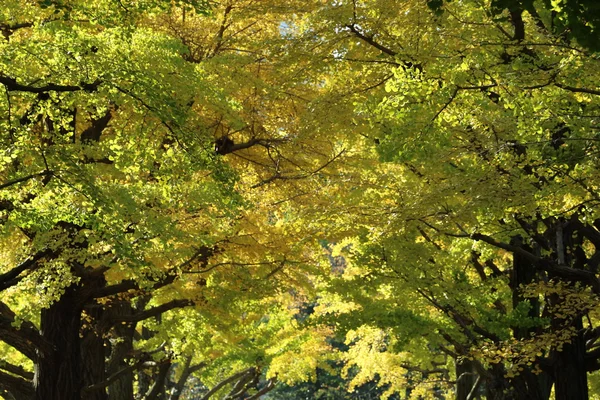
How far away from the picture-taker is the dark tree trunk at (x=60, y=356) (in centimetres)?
1152

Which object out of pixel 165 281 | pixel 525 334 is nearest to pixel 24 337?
pixel 165 281

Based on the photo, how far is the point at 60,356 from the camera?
11.6m

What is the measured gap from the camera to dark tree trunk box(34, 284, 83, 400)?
453 inches

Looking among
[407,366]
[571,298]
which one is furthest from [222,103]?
[407,366]

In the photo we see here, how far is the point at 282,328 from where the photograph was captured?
61.9 ft

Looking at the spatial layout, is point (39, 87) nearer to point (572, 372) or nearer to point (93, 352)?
point (93, 352)

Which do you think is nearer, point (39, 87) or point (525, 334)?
point (39, 87)

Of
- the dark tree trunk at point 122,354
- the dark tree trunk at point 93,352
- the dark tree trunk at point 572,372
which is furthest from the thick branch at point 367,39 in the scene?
the dark tree trunk at point 122,354

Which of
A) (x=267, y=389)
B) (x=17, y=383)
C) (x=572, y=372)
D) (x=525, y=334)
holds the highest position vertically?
(x=267, y=389)

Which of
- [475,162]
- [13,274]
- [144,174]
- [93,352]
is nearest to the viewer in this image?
[475,162]

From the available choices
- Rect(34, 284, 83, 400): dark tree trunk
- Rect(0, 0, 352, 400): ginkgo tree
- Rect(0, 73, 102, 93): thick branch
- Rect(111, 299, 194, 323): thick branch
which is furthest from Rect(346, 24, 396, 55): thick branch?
Rect(34, 284, 83, 400): dark tree trunk

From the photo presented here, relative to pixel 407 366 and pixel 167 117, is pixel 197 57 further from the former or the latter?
pixel 407 366

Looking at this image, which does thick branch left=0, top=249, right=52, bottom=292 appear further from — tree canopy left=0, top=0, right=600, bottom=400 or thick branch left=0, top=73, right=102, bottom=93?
thick branch left=0, top=73, right=102, bottom=93

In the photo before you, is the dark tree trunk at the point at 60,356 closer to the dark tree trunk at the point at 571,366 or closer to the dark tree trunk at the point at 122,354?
the dark tree trunk at the point at 122,354
